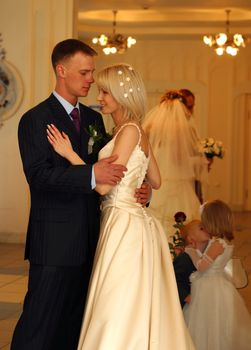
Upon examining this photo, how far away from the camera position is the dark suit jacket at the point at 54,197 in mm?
3576

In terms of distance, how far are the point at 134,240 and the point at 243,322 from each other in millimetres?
1420

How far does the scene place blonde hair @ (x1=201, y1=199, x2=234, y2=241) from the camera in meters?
4.73

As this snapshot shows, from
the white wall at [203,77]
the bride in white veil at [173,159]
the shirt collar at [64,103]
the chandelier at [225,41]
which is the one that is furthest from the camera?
the white wall at [203,77]

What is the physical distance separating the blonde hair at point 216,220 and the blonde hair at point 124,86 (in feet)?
3.97

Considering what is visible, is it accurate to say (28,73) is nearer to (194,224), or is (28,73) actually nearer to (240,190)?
(194,224)

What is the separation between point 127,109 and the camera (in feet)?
12.4

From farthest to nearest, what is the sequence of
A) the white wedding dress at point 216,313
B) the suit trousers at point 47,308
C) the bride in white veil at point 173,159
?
1. the bride in white veil at point 173,159
2. the white wedding dress at point 216,313
3. the suit trousers at point 47,308

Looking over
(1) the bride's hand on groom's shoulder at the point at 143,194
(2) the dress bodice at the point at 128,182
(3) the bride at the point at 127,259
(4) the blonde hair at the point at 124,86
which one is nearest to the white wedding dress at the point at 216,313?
(3) the bride at the point at 127,259

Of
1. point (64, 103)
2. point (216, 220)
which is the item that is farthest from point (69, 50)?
point (216, 220)

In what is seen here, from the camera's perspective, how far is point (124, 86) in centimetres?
372

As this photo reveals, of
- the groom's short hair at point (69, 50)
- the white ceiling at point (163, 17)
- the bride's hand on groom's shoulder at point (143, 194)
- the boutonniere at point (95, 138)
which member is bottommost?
the bride's hand on groom's shoulder at point (143, 194)

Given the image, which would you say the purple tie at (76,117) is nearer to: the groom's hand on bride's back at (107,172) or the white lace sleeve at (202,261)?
the groom's hand on bride's back at (107,172)

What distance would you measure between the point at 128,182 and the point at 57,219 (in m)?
0.41

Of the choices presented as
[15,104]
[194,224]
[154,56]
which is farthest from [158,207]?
[154,56]
